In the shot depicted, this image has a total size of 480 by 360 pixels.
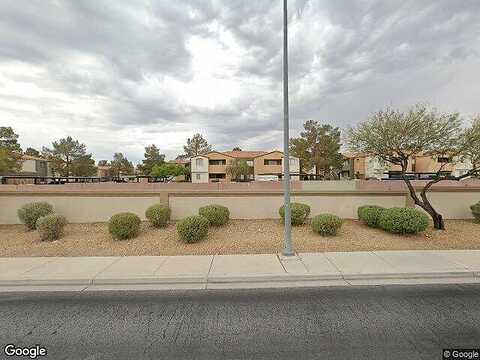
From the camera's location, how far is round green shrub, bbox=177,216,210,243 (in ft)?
25.7

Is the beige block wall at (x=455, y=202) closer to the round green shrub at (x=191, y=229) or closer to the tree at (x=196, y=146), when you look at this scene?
the round green shrub at (x=191, y=229)

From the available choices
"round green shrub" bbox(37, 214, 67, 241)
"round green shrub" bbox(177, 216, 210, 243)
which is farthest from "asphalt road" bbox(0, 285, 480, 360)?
"round green shrub" bbox(37, 214, 67, 241)

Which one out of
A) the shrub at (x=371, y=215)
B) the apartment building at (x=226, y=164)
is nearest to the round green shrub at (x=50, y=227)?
the shrub at (x=371, y=215)

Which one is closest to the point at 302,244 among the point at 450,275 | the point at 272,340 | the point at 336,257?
the point at 336,257

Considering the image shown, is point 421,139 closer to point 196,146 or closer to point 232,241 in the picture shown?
point 232,241

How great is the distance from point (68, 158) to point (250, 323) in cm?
5842

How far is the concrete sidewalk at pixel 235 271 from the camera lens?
5.25 m

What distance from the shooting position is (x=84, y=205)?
35.5ft

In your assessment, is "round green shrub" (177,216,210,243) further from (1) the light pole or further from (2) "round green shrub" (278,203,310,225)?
(2) "round green shrub" (278,203,310,225)

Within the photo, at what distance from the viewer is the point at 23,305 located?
439cm

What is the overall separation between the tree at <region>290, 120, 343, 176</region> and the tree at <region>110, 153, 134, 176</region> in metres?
52.5

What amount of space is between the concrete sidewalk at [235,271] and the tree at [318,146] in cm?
3346

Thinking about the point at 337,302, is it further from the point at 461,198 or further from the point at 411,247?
the point at 461,198

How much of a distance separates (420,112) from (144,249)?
10.3 meters
